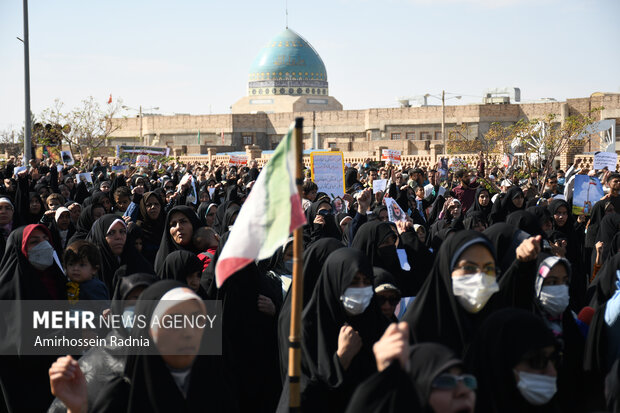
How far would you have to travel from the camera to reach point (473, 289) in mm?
2879

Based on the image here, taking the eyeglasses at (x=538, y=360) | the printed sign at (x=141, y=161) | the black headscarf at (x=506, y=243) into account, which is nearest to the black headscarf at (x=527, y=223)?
the black headscarf at (x=506, y=243)

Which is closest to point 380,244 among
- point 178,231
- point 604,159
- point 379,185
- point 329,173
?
point 178,231

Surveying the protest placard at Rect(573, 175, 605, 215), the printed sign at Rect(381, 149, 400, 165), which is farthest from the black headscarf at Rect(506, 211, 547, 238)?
the printed sign at Rect(381, 149, 400, 165)

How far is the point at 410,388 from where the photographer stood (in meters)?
2.00

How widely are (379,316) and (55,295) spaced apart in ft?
5.70

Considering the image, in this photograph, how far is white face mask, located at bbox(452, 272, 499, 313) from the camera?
9.45ft

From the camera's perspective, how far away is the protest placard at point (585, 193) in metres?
7.74

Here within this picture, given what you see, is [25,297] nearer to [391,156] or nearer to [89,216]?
[89,216]

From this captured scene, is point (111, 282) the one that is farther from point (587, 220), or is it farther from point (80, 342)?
point (587, 220)

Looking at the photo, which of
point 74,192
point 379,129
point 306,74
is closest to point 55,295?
point 74,192

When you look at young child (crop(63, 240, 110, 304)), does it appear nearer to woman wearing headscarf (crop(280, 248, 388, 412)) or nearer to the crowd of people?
the crowd of people

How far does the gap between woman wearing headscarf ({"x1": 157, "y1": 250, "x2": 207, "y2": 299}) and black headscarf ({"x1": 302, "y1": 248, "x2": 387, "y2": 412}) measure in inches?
38.1

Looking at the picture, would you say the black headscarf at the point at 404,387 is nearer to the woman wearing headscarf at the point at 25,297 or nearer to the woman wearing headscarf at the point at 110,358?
the woman wearing headscarf at the point at 110,358

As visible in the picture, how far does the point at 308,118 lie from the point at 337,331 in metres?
41.2
